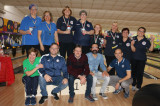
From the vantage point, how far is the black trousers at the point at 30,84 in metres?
2.51

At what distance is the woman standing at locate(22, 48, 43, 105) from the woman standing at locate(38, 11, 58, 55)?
15.0 inches

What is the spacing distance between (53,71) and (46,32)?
0.92 meters

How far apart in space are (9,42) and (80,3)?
17.2ft

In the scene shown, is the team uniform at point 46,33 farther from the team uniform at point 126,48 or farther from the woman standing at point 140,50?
the woman standing at point 140,50

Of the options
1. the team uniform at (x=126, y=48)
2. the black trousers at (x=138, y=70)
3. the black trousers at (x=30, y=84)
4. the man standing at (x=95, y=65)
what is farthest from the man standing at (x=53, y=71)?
the black trousers at (x=138, y=70)

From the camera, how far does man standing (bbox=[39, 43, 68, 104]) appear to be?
101 inches

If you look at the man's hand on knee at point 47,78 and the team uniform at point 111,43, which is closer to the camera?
the man's hand on knee at point 47,78

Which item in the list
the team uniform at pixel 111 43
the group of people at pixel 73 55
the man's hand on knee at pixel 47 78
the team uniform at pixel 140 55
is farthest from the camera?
the team uniform at pixel 111 43

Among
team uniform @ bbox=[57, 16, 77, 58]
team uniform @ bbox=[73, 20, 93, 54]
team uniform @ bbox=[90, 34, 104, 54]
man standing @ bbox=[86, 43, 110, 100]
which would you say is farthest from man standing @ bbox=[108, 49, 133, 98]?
team uniform @ bbox=[57, 16, 77, 58]

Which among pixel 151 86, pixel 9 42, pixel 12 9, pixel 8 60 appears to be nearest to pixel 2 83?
pixel 8 60

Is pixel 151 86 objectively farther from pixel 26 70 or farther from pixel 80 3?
pixel 80 3

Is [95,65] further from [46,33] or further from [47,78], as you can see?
[46,33]

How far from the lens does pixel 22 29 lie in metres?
2.90

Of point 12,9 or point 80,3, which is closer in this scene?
point 80,3
